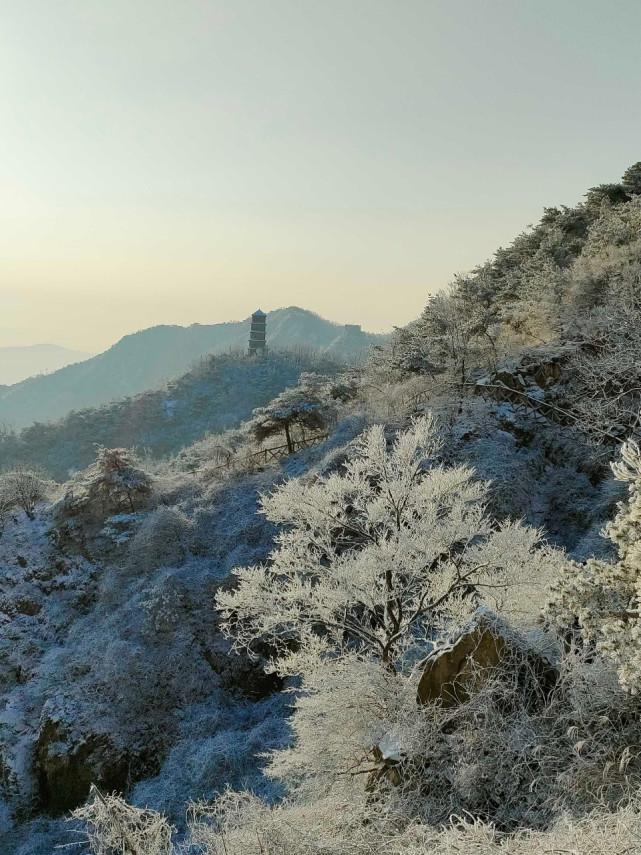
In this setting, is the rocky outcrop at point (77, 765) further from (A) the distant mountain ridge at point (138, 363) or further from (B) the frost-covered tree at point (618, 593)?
(A) the distant mountain ridge at point (138, 363)

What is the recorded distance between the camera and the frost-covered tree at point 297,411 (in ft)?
78.7

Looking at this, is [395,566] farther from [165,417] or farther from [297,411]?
[165,417]

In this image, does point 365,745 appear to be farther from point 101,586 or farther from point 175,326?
point 175,326

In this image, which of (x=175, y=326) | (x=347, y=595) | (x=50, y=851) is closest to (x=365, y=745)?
(x=347, y=595)

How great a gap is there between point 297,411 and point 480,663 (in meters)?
17.4

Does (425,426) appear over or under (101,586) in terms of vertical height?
over

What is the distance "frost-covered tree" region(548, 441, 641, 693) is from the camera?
5.18 meters

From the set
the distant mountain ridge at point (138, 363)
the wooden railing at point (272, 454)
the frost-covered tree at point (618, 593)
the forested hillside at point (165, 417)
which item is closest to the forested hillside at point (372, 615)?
the frost-covered tree at point (618, 593)

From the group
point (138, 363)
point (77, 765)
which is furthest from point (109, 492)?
point (138, 363)

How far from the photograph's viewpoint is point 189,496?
23.2 m

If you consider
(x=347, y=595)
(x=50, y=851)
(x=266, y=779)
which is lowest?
(x=50, y=851)

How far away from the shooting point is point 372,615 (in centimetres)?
1240

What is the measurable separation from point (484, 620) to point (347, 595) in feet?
10.8

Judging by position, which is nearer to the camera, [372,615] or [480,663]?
[480,663]
